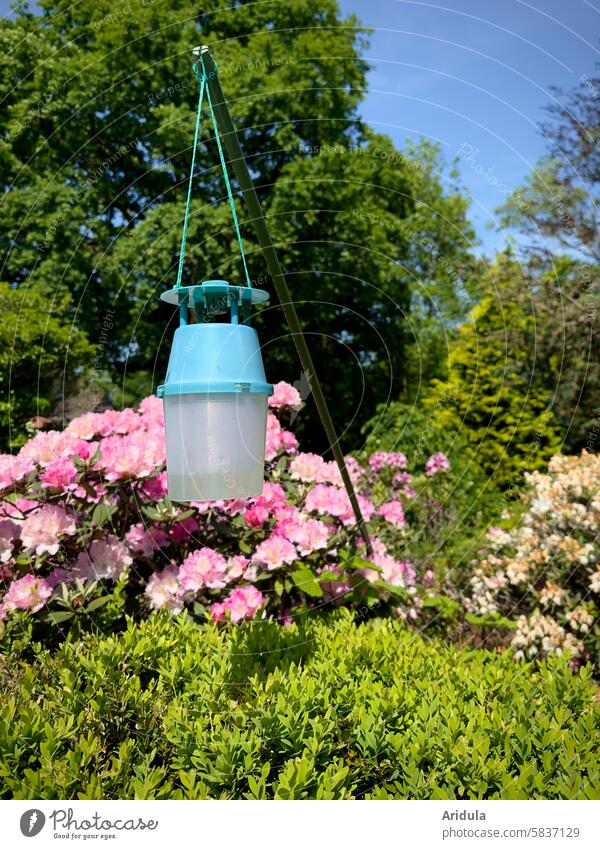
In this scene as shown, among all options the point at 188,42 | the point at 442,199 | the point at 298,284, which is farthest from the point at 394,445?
the point at 442,199

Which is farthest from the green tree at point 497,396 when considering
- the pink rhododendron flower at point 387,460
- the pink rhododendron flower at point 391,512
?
the pink rhododendron flower at point 391,512

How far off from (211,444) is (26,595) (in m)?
1.58

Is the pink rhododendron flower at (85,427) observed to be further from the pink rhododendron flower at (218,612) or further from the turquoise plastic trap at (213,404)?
the turquoise plastic trap at (213,404)

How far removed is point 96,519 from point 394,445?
142 inches

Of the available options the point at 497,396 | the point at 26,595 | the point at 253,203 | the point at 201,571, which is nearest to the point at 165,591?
the point at 201,571

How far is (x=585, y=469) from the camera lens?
4.31 meters

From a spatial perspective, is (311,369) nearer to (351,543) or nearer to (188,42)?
(351,543)

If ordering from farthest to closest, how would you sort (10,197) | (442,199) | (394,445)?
1. (442,199)
2. (10,197)
3. (394,445)

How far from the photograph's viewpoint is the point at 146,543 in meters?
3.20

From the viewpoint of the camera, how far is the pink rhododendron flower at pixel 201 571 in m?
3.01

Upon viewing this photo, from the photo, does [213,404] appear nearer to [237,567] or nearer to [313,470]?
[237,567]

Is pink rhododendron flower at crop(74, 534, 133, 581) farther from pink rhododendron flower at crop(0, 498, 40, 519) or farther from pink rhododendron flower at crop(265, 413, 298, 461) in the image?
pink rhododendron flower at crop(265, 413, 298, 461)
